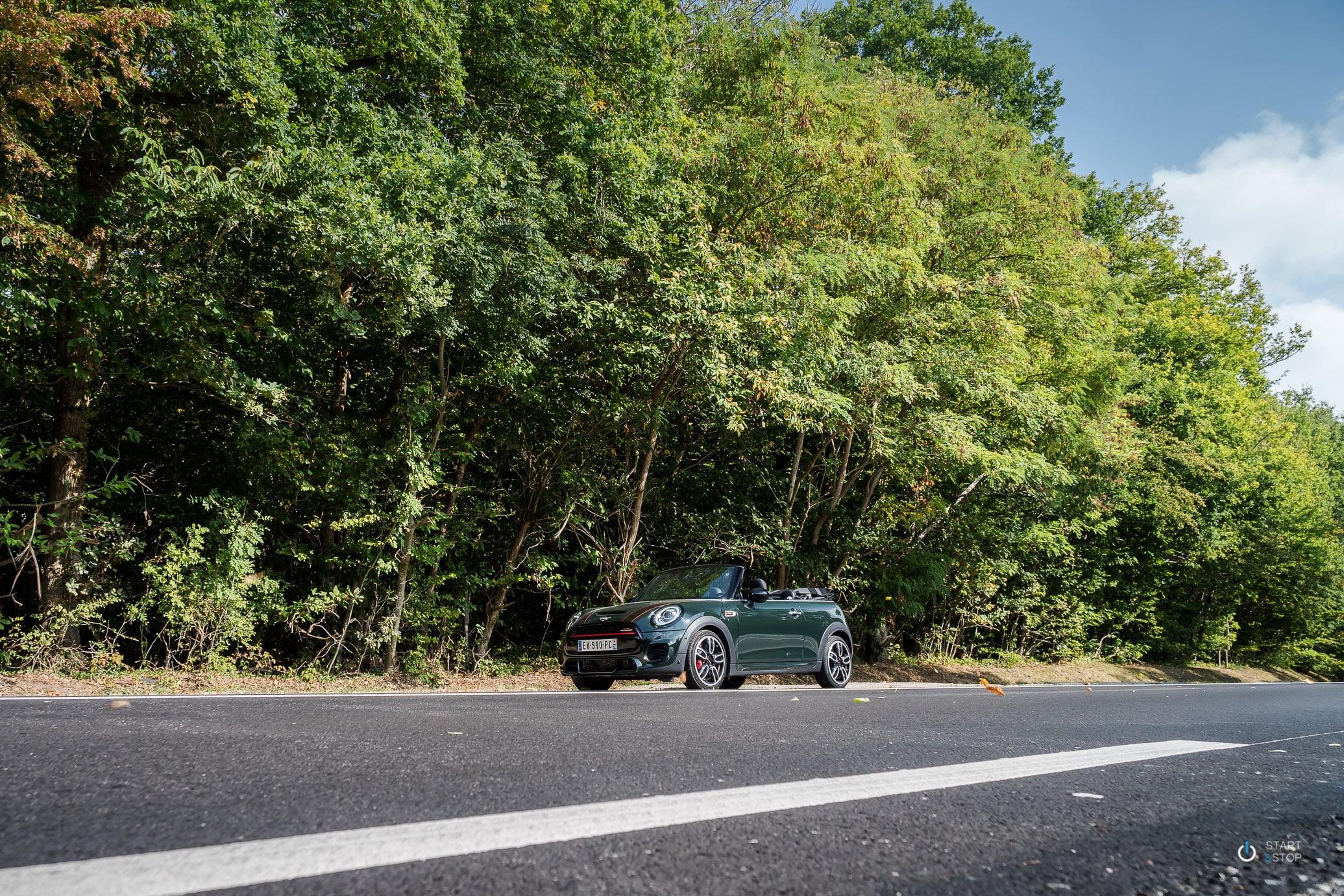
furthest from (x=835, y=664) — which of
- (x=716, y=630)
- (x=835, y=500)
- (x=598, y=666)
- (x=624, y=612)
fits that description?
(x=835, y=500)

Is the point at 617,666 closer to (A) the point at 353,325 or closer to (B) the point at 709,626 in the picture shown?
(B) the point at 709,626

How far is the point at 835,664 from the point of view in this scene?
11.8 meters

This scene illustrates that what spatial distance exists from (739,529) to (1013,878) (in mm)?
13905

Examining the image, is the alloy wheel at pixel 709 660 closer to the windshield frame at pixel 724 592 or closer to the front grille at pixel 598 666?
the windshield frame at pixel 724 592

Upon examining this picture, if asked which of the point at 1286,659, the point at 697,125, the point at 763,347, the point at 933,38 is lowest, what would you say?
the point at 1286,659

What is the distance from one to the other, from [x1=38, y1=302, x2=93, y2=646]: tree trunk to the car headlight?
21.7 feet

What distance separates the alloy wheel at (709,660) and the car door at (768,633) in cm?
22

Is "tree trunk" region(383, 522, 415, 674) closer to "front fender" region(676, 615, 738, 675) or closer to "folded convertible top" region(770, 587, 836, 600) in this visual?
"front fender" region(676, 615, 738, 675)

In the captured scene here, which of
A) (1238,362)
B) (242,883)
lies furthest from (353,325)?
(1238,362)

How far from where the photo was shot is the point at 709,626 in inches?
391

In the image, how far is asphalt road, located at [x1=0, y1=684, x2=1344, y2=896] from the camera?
6.41 feet

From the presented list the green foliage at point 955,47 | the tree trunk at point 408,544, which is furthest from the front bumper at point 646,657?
the green foliage at point 955,47

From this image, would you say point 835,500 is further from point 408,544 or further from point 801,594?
point 408,544

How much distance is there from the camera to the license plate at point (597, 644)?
9.58 meters
